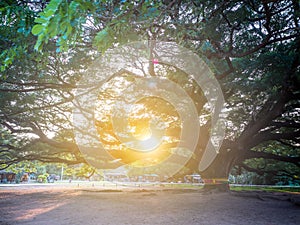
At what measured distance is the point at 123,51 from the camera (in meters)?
4.74

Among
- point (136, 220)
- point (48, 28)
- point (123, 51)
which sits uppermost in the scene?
point (123, 51)

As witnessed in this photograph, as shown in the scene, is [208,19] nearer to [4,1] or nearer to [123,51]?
[123,51]

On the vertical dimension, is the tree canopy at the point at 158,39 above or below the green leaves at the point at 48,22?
above

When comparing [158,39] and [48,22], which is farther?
[158,39]

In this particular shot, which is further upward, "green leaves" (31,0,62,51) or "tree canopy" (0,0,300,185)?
"tree canopy" (0,0,300,185)

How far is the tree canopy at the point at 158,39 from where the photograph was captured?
2480 millimetres

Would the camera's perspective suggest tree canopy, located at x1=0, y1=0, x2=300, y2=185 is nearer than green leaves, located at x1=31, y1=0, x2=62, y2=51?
No

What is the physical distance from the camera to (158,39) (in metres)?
3.77

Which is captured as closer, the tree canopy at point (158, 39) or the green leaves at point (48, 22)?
the green leaves at point (48, 22)

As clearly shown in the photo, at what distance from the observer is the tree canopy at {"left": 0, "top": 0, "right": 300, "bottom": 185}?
8.14 ft

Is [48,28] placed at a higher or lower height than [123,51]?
lower

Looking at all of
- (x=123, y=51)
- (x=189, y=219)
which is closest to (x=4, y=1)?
(x=123, y=51)

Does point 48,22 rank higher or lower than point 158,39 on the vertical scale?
lower

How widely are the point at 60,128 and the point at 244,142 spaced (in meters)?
8.02
